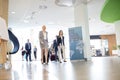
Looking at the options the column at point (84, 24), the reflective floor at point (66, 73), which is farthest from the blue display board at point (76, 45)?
the reflective floor at point (66, 73)

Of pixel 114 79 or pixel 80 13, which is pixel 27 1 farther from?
pixel 114 79

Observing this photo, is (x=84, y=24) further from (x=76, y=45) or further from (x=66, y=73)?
(x=66, y=73)

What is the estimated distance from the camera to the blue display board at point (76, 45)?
33.8 feet

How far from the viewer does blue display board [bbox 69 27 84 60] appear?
10289 mm

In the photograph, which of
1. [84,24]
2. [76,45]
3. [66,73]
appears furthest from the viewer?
[84,24]

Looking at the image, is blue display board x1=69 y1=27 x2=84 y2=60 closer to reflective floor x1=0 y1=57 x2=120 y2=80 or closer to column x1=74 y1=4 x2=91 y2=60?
column x1=74 y1=4 x2=91 y2=60

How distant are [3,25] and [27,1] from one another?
7477 mm

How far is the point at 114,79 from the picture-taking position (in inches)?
89.2

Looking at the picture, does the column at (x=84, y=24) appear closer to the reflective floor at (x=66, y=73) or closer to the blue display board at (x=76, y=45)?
the blue display board at (x=76, y=45)

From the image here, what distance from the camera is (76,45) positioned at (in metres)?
10.4

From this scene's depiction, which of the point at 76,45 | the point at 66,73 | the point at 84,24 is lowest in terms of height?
the point at 66,73

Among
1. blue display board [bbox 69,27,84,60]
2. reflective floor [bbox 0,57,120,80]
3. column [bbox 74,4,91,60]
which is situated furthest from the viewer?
column [bbox 74,4,91,60]

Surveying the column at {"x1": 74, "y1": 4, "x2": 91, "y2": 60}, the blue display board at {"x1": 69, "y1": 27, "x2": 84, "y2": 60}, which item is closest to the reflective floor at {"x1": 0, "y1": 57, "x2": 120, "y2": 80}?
the blue display board at {"x1": 69, "y1": 27, "x2": 84, "y2": 60}

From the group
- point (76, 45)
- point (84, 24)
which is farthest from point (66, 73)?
point (84, 24)
